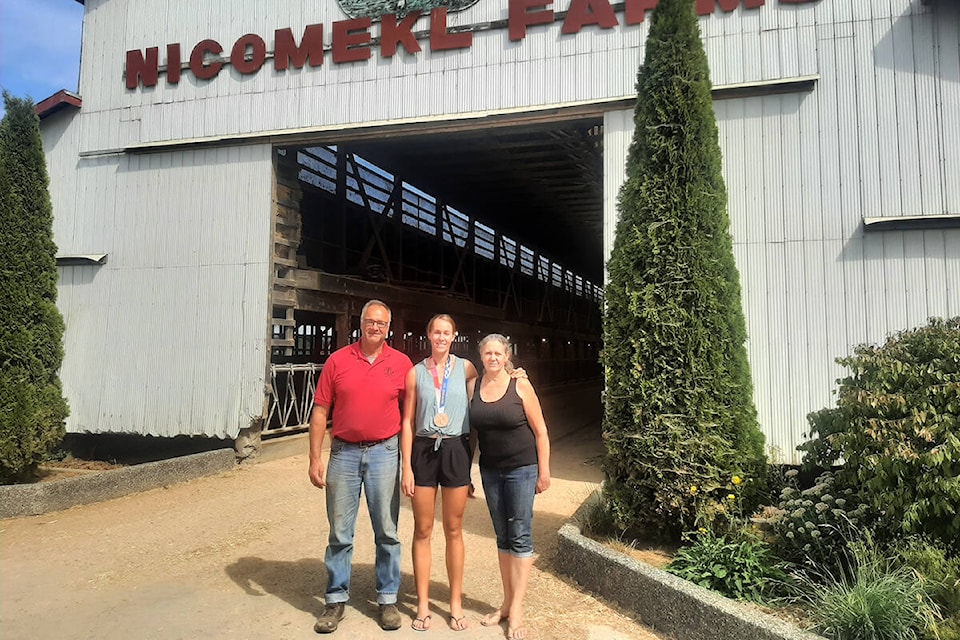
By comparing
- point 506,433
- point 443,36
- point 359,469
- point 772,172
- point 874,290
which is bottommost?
point 359,469

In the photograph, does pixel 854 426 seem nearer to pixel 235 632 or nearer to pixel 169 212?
pixel 235 632

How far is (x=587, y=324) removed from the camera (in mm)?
30531

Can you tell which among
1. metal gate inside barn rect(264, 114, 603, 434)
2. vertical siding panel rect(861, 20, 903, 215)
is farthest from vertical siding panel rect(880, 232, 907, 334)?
metal gate inside barn rect(264, 114, 603, 434)

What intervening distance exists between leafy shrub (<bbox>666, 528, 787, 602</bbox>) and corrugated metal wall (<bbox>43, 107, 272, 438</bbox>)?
651cm

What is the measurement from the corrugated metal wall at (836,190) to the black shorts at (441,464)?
15.6 feet

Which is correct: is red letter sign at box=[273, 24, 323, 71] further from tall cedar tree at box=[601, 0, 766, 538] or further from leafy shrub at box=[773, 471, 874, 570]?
leafy shrub at box=[773, 471, 874, 570]

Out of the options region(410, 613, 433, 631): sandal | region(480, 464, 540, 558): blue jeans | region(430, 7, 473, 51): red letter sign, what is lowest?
region(410, 613, 433, 631): sandal

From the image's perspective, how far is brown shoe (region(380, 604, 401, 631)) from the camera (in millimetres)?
3432

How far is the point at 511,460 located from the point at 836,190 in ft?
18.8

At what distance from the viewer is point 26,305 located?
748cm

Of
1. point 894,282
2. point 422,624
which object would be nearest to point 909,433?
point 422,624

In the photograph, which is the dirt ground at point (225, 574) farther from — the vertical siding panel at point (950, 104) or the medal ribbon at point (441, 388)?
the vertical siding panel at point (950, 104)

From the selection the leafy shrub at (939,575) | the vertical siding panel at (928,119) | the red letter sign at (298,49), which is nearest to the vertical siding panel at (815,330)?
the vertical siding panel at (928,119)

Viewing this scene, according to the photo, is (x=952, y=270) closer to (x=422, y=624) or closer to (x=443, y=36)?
(x=422, y=624)
